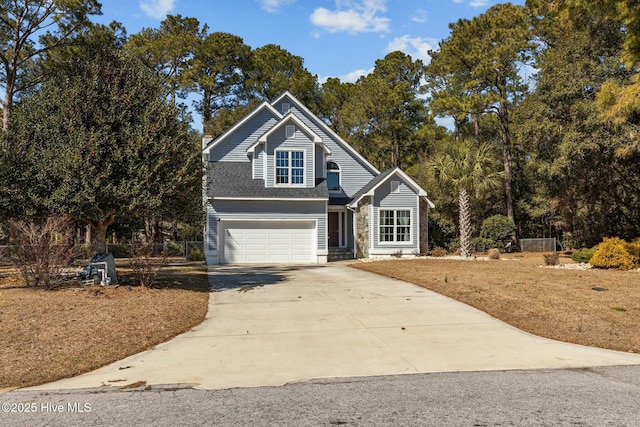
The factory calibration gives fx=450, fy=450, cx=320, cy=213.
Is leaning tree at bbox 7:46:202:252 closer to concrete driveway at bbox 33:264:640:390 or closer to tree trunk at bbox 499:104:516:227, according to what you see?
concrete driveway at bbox 33:264:640:390

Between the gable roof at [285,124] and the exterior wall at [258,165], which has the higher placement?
the gable roof at [285,124]

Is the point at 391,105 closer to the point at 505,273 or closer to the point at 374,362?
the point at 505,273

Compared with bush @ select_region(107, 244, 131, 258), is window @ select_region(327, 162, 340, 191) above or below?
above

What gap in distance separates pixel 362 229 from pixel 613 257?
1088 centimetres

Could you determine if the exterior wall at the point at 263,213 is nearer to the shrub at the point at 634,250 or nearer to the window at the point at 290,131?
the window at the point at 290,131

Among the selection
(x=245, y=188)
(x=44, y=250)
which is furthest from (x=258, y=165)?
(x=44, y=250)

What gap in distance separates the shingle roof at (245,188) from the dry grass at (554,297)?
7218 millimetres

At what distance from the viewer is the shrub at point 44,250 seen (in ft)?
37.2

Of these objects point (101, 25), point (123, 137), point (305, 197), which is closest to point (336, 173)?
point (305, 197)

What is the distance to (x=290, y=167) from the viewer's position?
73.6 feet

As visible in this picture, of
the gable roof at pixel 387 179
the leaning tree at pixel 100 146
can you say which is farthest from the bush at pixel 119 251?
the leaning tree at pixel 100 146

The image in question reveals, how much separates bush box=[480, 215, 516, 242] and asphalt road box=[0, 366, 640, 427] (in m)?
23.0

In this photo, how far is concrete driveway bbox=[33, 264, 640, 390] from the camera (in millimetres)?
5754

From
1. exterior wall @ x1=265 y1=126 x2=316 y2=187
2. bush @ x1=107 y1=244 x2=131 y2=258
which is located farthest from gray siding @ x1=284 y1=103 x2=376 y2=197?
bush @ x1=107 y1=244 x2=131 y2=258
